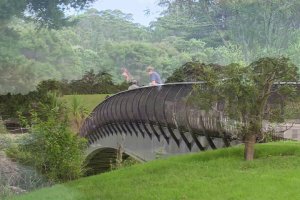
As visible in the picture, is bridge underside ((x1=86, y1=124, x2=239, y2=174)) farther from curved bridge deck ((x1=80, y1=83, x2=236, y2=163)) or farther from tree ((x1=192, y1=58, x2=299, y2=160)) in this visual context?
tree ((x1=192, y1=58, x2=299, y2=160))

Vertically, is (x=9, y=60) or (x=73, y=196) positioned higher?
(x=9, y=60)

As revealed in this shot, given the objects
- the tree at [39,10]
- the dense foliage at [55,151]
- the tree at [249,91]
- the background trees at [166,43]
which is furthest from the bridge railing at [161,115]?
the tree at [39,10]

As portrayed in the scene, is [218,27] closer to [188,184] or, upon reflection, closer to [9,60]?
[9,60]

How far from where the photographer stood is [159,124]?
11461 millimetres

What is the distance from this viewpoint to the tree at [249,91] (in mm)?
7156

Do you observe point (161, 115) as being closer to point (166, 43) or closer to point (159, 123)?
point (159, 123)

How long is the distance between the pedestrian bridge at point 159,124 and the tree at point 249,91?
64cm

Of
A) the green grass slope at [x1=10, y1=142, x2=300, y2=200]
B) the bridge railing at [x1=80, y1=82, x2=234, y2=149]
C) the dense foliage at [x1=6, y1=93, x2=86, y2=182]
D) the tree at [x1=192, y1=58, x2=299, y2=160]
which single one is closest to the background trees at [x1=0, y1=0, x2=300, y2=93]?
the bridge railing at [x1=80, y1=82, x2=234, y2=149]

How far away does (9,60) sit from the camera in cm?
3538

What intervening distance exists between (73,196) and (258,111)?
240cm

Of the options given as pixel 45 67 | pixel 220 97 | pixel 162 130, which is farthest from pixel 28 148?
pixel 45 67

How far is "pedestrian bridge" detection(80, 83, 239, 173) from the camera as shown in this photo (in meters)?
9.36

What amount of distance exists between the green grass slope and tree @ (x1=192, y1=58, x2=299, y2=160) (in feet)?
1.40

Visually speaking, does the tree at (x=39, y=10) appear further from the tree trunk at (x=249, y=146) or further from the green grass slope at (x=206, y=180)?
the tree trunk at (x=249, y=146)
